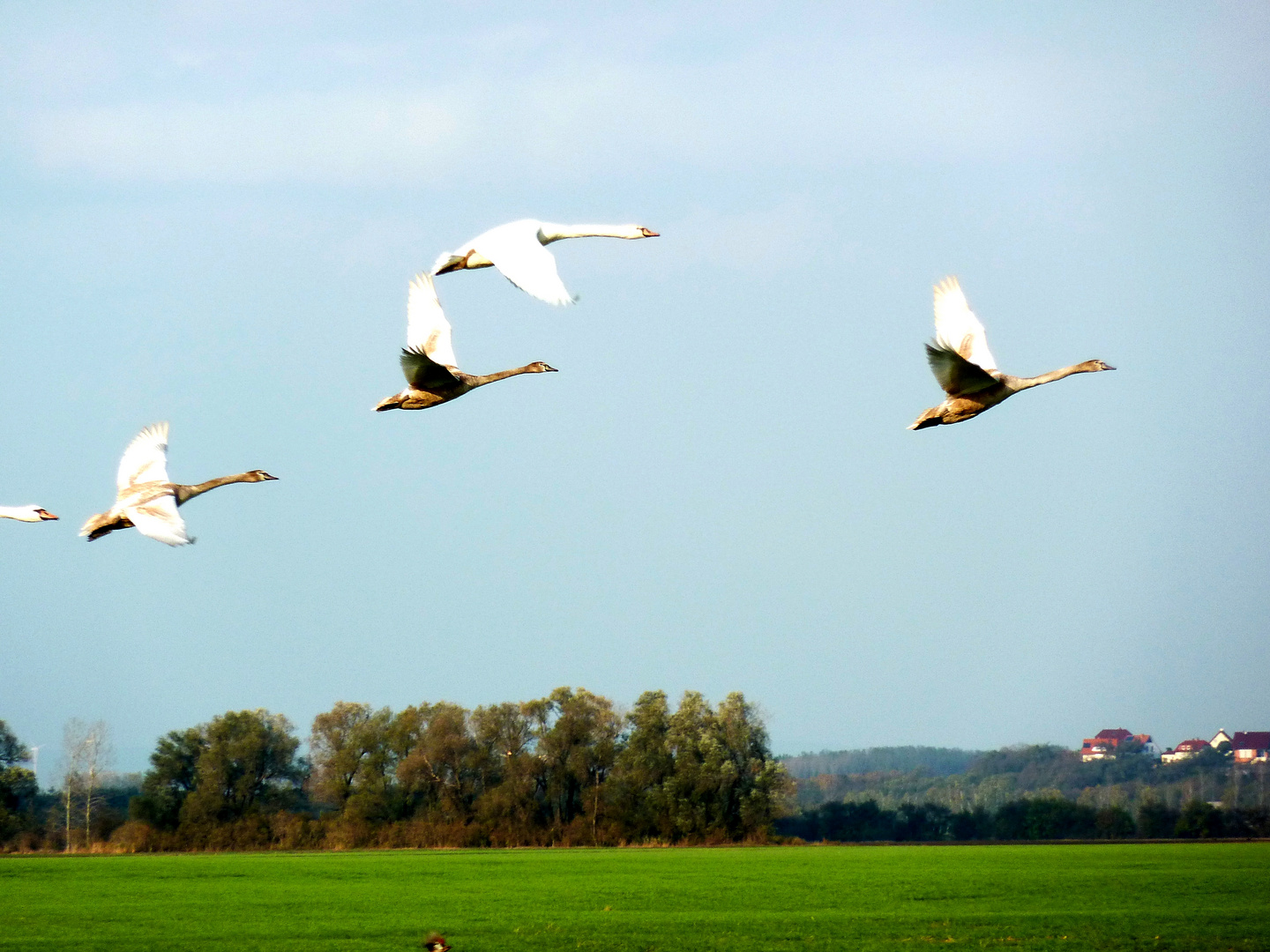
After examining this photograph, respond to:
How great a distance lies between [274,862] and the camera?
89000 millimetres

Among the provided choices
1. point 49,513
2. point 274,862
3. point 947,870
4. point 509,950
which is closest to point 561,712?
point 274,862

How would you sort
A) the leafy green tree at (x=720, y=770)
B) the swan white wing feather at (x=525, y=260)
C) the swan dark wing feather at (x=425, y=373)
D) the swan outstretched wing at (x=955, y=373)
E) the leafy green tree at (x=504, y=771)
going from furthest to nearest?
the leafy green tree at (x=504, y=771) < the leafy green tree at (x=720, y=770) < the swan dark wing feather at (x=425, y=373) < the swan outstretched wing at (x=955, y=373) < the swan white wing feather at (x=525, y=260)

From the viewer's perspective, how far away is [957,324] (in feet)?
54.5

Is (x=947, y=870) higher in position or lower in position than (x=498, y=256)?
lower

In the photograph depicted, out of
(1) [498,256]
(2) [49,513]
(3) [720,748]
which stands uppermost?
(1) [498,256]

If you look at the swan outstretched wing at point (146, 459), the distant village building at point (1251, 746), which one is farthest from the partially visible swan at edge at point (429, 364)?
the distant village building at point (1251, 746)

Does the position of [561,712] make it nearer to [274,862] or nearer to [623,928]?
[274,862]

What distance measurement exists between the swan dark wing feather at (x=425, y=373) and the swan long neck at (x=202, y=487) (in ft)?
11.8

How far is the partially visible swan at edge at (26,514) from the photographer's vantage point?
17.5m

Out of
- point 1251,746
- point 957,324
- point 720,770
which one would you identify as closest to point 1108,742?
point 1251,746

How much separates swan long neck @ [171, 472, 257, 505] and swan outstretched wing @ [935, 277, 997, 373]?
956 cm

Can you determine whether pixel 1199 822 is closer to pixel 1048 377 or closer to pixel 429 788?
pixel 429 788

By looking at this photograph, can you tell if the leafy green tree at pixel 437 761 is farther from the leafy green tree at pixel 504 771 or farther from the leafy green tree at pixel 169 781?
the leafy green tree at pixel 169 781

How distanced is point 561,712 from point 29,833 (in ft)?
135
